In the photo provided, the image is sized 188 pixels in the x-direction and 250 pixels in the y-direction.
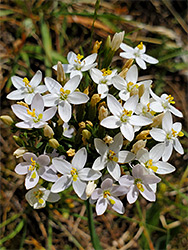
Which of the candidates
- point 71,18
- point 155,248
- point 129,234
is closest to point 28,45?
point 71,18

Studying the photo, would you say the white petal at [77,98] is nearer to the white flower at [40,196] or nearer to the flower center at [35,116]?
the flower center at [35,116]

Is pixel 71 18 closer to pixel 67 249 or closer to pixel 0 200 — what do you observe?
pixel 0 200

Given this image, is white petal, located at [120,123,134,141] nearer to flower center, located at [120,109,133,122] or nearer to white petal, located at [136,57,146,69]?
flower center, located at [120,109,133,122]

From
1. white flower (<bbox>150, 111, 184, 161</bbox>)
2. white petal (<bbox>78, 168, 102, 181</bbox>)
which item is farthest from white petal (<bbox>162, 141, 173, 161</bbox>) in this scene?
white petal (<bbox>78, 168, 102, 181</bbox>)

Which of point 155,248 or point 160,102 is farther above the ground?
point 160,102

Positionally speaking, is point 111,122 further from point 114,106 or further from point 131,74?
point 131,74

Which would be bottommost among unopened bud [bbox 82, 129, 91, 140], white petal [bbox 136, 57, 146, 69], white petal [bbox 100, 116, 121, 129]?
unopened bud [bbox 82, 129, 91, 140]

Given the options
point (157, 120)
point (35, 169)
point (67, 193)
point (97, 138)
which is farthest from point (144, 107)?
point (67, 193)

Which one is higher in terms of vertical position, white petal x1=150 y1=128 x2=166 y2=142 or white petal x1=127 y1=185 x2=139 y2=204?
white petal x1=150 y1=128 x2=166 y2=142
